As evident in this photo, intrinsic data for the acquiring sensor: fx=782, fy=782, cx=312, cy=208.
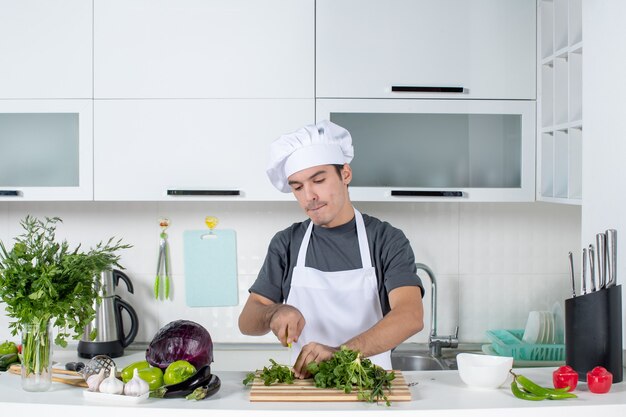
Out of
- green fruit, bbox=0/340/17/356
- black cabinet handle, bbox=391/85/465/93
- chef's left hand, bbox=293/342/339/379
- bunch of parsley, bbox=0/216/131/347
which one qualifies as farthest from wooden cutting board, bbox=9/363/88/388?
black cabinet handle, bbox=391/85/465/93

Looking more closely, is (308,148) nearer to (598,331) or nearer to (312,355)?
(312,355)

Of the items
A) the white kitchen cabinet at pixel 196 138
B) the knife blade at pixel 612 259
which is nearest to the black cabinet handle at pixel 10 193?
the white kitchen cabinet at pixel 196 138

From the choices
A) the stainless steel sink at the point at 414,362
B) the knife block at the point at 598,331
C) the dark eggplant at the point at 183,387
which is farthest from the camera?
the stainless steel sink at the point at 414,362

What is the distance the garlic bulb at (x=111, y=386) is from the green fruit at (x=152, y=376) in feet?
0.19

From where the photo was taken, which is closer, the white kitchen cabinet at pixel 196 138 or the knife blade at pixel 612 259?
the knife blade at pixel 612 259

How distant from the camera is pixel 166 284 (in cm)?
Answer: 333

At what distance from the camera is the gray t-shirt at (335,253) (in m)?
2.41

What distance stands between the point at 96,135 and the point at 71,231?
61 centimetres

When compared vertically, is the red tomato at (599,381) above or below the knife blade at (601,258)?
below

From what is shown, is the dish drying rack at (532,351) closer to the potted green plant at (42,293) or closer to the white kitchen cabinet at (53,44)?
the potted green plant at (42,293)

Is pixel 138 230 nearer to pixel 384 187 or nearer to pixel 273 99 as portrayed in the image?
pixel 273 99

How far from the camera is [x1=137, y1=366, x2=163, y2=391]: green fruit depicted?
1892 millimetres

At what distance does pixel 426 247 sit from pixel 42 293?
188cm

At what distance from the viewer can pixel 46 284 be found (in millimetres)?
1846
